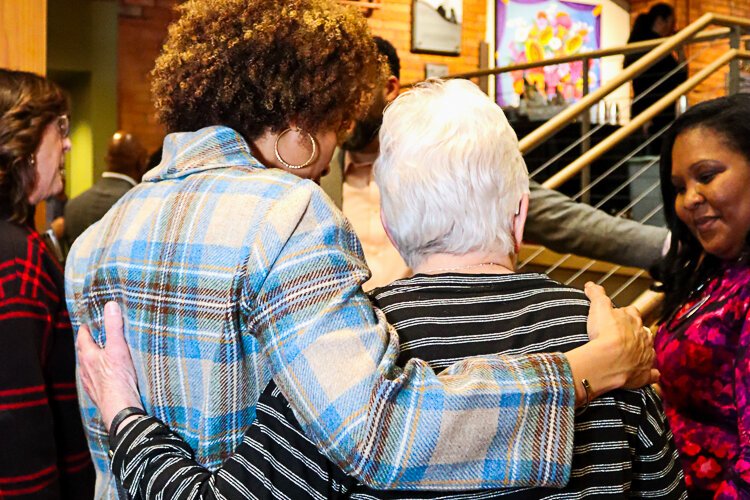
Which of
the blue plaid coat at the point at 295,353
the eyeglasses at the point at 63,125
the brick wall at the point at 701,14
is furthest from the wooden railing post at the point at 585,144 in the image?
the brick wall at the point at 701,14

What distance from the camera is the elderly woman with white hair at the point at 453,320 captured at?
1.20m

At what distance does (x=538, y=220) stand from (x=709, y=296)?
730 mm

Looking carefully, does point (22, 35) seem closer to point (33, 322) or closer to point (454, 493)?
point (33, 322)

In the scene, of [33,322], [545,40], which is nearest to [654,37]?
[545,40]

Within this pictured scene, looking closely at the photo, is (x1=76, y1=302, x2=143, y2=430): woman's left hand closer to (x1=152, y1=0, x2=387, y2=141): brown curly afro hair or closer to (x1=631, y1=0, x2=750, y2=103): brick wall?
(x1=152, y1=0, x2=387, y2=141): brown curly afro hair

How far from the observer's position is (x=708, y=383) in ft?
6.07

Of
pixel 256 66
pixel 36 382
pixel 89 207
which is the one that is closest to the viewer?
pixel 256 66

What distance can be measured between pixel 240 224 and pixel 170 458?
36 cm

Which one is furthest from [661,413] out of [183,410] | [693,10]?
[693,10]

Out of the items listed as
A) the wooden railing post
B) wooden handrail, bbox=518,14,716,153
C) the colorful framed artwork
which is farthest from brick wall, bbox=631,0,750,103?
wooden handrail, bbox=518,14,716,153

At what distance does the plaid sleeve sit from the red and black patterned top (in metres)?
0.88

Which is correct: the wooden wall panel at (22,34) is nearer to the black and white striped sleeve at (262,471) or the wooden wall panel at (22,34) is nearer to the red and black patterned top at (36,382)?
the red and black patterned top at (36,382)

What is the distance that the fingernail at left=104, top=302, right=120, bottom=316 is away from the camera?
136 cm

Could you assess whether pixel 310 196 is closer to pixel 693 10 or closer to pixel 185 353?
pixel 185 353
